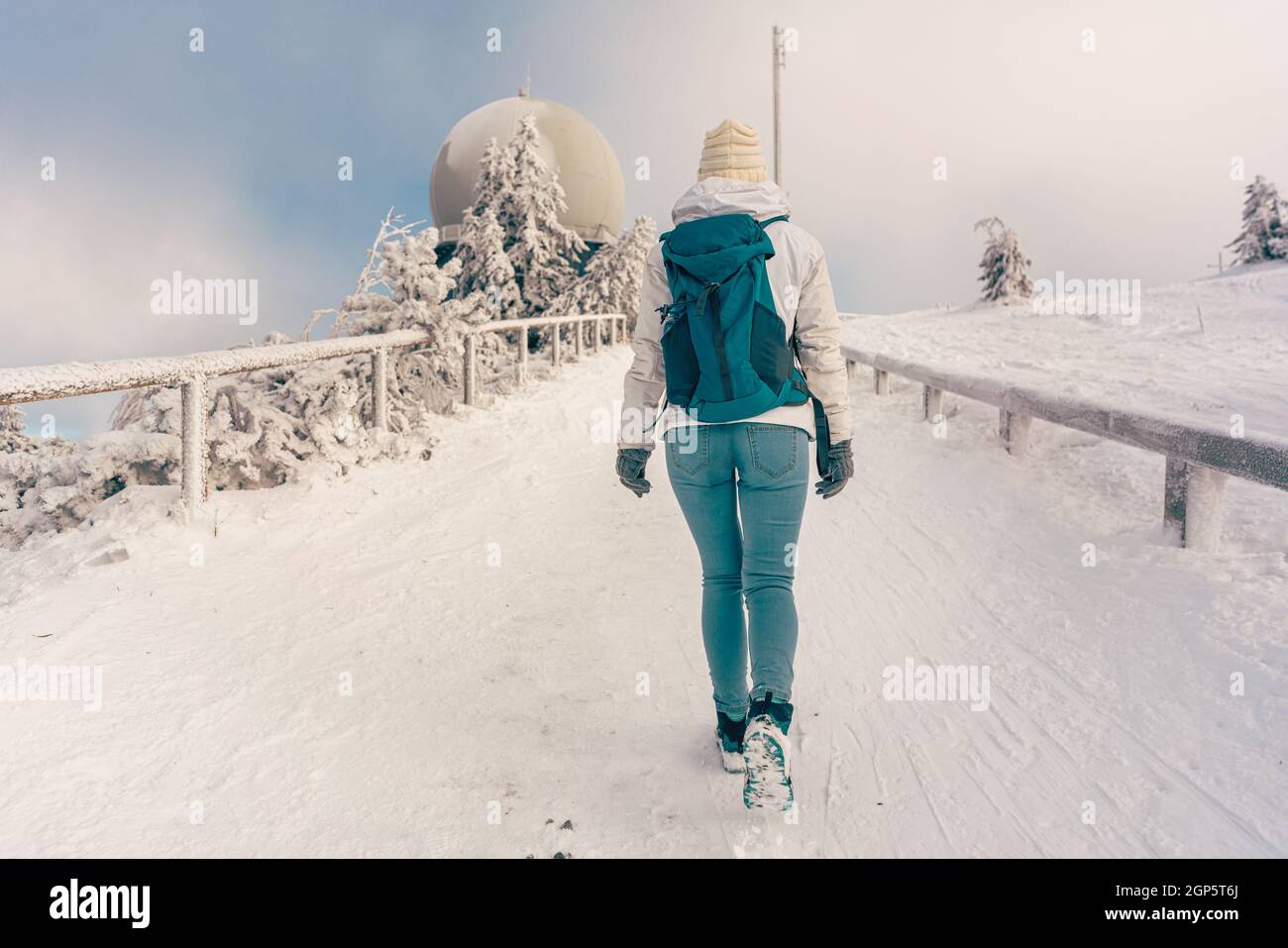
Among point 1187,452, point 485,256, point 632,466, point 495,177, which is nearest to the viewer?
point 632,466

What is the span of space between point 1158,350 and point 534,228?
809 inches

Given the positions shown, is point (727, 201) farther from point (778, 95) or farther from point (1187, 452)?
point (778, 95)

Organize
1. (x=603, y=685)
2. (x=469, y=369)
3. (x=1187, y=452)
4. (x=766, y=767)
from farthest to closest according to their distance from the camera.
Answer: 1. (x=469, y=369)
2. (x=1187, y=452)
3. (x=603, y=685)
4. (x=766, y=767)

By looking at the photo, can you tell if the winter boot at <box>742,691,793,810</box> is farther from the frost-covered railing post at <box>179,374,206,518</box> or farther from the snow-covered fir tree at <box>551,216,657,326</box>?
the snow-covered fir tree at <box>551,216,657,326</box>

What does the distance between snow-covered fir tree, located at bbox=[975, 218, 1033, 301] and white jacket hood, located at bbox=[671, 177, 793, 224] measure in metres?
33.1

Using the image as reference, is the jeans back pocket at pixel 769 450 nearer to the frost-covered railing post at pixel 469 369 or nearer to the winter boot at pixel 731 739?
the winter boot at pixel 731 739

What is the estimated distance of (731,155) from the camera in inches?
118

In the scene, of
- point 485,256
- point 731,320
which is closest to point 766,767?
point 731,320

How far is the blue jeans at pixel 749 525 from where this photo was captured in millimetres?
2793

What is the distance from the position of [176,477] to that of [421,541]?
1.98m

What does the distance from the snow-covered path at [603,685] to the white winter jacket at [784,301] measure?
4.36 ft

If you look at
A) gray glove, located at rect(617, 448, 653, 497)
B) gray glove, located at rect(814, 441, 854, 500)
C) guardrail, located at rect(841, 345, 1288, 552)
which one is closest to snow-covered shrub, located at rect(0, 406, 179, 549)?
gray glove, located at rect(617, 448, 653, 497)
